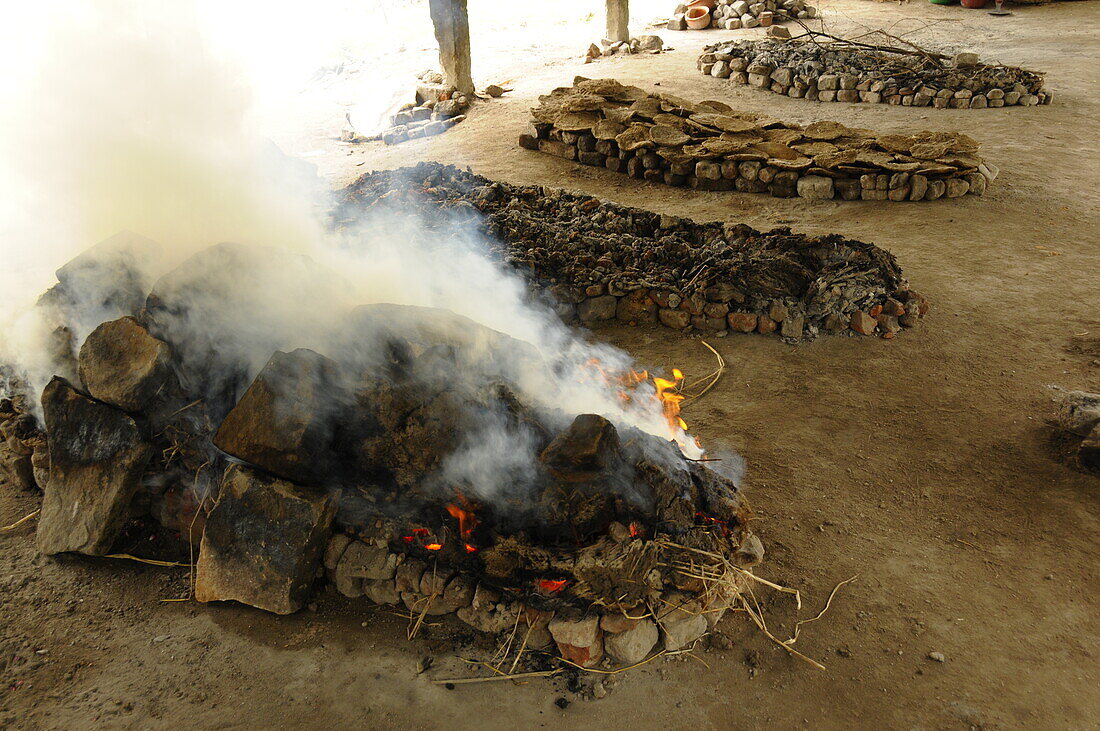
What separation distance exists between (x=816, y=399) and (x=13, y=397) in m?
5.18

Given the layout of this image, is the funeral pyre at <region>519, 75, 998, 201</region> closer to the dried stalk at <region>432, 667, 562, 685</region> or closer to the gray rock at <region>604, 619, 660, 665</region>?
the gray rock at <region>604, 619, 660, 665</region>

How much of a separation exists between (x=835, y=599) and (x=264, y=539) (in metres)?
2.69

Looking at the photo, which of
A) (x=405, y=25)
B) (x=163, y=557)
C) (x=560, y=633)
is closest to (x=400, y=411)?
(x=560, y=633)

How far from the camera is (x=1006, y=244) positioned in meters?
7.00

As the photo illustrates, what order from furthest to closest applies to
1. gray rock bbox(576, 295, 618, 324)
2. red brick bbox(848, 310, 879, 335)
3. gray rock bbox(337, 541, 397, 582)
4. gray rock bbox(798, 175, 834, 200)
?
gray rock bbox(798, 175, 834, 200), gray rock bbox(576, 295, 618, 324), red brick bbox(848, 310, 879, 335), gray rock bbox(337, 541, 397, 582)

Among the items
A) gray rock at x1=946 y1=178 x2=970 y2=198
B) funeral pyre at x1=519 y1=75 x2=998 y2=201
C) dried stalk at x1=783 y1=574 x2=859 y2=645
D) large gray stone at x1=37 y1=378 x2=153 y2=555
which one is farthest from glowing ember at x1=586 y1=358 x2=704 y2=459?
gray rock at x1=946 y1=178 x2=970 y2=198

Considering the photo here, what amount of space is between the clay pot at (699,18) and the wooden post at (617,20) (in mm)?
2151

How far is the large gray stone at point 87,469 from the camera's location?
361 cm

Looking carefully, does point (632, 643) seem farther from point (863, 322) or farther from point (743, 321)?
point (863, 322)

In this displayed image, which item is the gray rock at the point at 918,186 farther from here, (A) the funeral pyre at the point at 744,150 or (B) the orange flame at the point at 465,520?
(B) the orange flame at the point at 465,520

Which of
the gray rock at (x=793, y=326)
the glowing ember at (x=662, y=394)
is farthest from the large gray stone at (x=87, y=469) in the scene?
the gray rock at (x=793, y=326)

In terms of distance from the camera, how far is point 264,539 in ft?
10.7

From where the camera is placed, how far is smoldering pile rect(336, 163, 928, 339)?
5699mm

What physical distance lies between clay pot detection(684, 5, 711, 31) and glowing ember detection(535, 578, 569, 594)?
54.7 feet
